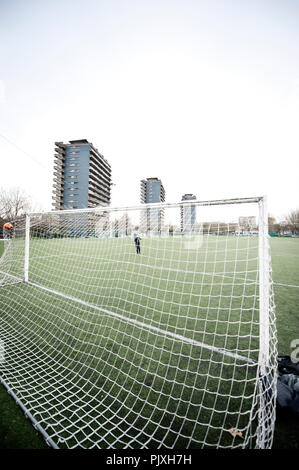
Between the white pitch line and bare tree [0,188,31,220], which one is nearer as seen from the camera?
the white pitch line

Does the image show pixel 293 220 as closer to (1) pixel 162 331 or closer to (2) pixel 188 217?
(2) pixel 188 217

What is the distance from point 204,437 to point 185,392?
414mm

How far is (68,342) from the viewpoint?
259 centimetres

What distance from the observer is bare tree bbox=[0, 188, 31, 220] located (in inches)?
1056

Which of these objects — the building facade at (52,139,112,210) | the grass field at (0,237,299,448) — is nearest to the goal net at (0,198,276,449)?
the grass field at (0,237,299,448)

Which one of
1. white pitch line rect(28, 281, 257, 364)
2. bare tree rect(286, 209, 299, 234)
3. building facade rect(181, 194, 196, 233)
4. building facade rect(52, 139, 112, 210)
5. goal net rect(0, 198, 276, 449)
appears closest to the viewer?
goal net rect(0, 198, 276, 449)

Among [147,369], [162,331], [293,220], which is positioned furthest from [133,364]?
[293,220]

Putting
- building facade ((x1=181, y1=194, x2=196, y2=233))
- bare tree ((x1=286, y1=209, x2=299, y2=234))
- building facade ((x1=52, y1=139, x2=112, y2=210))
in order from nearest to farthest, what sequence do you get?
1. building facade ((x1=181, y1=194, x2=196, y2=233))
2. bare tree ((x1=286, y1=209, x2=299, y2=234))
3. building facade ((x1=52, y1=139, x2=112, y2=210))

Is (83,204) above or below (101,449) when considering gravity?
above

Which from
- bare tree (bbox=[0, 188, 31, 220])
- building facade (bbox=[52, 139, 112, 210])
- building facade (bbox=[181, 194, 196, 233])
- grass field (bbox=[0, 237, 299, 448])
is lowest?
grass field (bbox=[0, 237, 299, 448])

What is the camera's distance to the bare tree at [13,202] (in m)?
26.8

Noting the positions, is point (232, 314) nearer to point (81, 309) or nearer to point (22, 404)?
point (81, 309)

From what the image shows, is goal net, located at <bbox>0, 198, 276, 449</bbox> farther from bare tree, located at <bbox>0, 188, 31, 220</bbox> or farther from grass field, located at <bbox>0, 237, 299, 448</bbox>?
bare tree, located at <bbox>0, 188, 31, 220</bbox>
